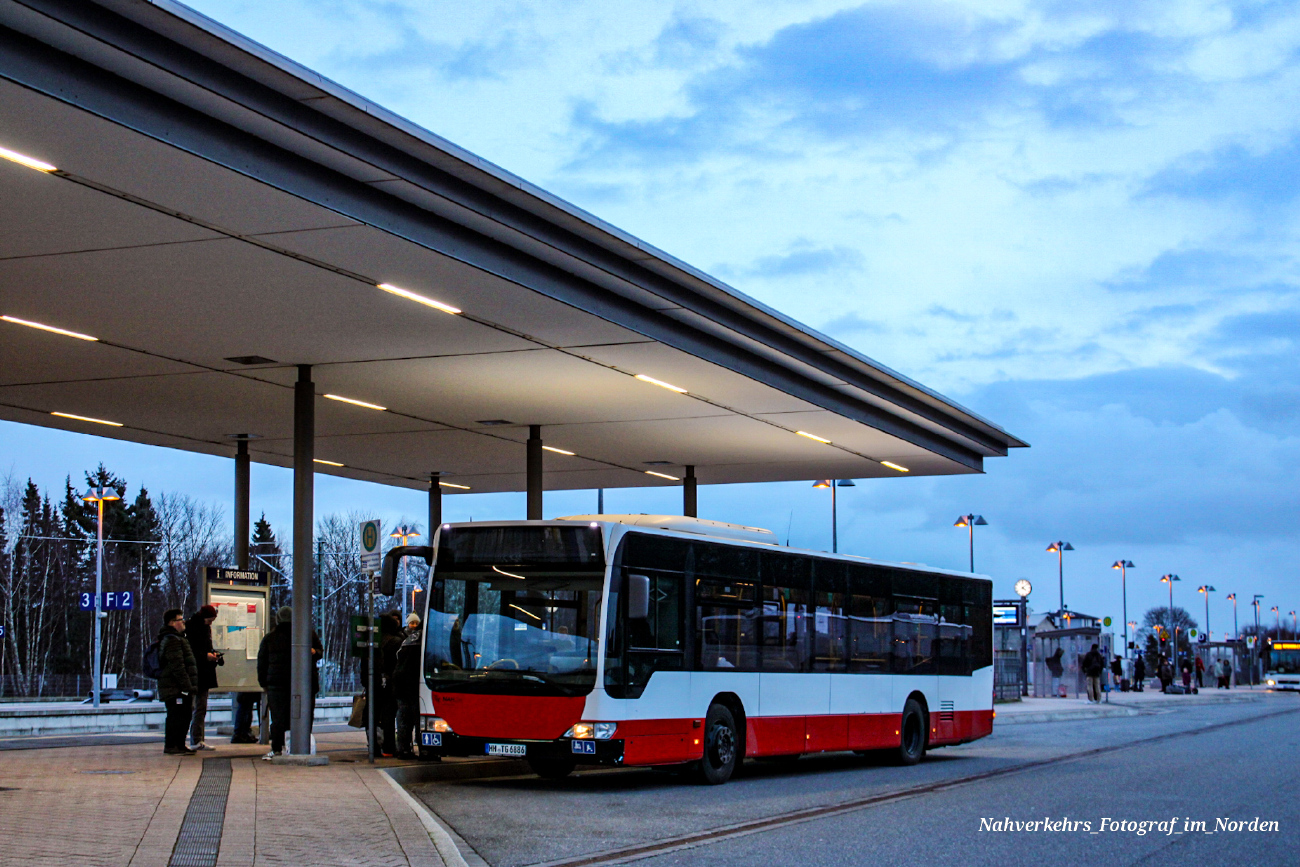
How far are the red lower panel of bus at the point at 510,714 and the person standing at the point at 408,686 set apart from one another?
4.23ft

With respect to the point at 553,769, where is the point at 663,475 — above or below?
above

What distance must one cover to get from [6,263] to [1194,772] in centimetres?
1578

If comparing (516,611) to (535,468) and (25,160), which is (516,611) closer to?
(25,160)

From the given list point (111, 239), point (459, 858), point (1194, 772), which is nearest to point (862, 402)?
point (1194, 772)

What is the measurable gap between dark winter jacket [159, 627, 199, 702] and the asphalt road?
3.47 meters

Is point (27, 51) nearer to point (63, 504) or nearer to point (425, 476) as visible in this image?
point (425, 476)

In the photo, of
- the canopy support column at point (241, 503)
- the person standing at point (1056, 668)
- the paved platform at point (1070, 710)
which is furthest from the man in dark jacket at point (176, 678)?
the person standing at point (1056, 668)

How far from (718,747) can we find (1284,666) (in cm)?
9237

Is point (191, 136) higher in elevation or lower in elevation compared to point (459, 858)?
higher

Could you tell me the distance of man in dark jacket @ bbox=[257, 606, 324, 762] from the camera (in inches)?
724

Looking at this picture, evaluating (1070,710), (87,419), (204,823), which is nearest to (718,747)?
(204,823)

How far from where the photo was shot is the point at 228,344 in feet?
59.7

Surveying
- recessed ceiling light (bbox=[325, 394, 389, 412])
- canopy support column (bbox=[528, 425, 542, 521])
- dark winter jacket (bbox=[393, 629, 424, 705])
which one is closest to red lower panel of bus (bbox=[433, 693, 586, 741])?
dark winter jacket (bbox=[393, 629, 424, 705])

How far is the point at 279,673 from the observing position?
18.7 meters
